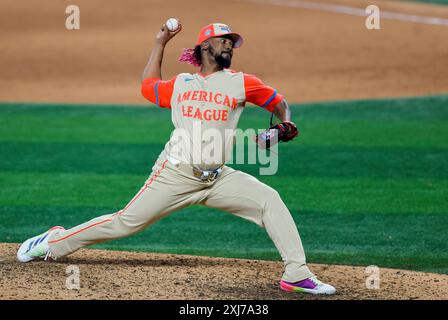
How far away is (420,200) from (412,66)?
274 inches

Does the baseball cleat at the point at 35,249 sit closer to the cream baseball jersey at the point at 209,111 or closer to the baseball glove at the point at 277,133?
the cream baseball jersey at the point at 209,111

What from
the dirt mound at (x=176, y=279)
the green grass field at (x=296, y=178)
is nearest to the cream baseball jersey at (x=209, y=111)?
the dirt mound at (x=176, y=279)

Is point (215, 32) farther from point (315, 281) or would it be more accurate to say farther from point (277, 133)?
point (315, 281)

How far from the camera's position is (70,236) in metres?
6.50

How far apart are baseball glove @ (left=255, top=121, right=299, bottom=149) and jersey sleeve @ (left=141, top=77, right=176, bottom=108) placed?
0.71 m

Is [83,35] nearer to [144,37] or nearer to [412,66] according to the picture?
[144,37]

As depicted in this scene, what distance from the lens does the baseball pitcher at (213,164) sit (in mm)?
6145

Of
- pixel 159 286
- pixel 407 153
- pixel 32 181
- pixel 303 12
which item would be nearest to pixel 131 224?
pixel 159 286

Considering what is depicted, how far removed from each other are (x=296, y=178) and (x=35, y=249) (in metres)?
4.07

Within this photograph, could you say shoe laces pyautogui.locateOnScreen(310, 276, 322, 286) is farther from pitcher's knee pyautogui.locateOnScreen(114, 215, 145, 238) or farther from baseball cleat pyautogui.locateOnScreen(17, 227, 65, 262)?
baseball cleat pyautogui.locateOnScreen(17, 227, 65, 262)

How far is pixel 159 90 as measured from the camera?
6344 millimetres

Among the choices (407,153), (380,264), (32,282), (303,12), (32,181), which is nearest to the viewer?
(32,282)

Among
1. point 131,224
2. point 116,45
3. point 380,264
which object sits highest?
point 116,45

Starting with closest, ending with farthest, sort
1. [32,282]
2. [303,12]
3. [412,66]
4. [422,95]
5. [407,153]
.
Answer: [32,282] < [407,153] < [422,95] < [412,66] < [303,12]
